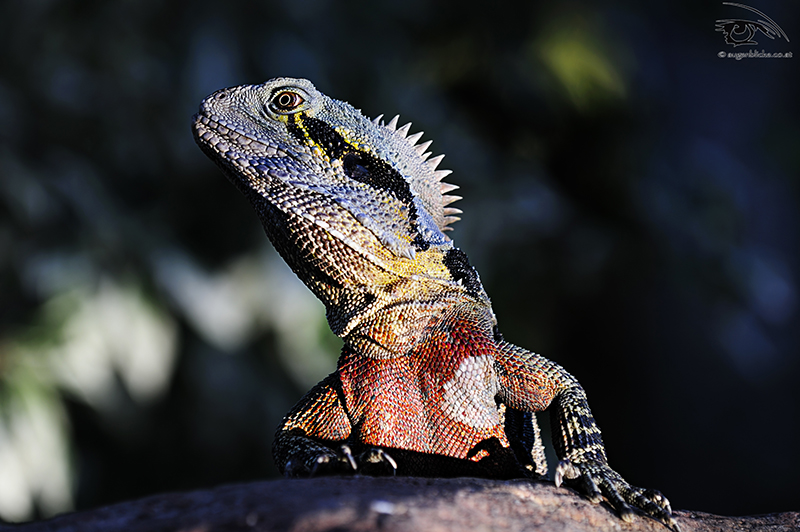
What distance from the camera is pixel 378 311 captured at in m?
2.86

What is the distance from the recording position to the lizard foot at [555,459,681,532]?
235 cm

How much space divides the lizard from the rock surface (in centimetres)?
38

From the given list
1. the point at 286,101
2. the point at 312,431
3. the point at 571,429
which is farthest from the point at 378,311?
the point at 286,101

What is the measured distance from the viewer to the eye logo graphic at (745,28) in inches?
295

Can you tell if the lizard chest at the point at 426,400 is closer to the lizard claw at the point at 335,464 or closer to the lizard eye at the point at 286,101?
the lizard claw at the point at 335,464

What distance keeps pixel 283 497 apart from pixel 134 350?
4.11 m

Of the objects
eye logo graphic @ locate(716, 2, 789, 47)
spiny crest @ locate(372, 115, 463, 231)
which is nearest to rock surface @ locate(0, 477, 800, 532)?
spiny crest @ locate(372, 115, 463, 231)

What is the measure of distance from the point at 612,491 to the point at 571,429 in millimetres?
355

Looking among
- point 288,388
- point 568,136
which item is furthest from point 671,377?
point 288,388

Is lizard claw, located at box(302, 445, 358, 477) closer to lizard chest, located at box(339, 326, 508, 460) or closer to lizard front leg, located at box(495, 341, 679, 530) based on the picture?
lizard chest, located at box(339, 326, 508, 460)

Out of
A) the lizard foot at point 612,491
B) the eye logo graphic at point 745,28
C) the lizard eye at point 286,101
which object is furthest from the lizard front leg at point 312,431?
the eye logo graphic at point 745,28

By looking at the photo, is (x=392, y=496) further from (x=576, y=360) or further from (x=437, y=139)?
(x=576, y=360)

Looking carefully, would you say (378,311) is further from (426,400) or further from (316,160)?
(316,160)

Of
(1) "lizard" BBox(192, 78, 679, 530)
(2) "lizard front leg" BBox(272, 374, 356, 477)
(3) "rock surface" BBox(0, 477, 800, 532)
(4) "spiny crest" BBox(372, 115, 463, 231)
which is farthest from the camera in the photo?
(4) "spiny crest" BBox(372, 115, 463, 231)
